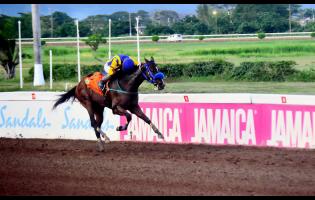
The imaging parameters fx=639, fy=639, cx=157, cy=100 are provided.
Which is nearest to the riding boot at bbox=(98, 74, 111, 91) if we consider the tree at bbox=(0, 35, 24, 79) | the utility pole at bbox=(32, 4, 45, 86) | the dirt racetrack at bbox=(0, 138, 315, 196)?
the dirt racetrack at bbox=(0, 138, 315, 196)

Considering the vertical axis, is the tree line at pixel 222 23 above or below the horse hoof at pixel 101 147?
above

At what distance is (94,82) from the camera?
43.7ft

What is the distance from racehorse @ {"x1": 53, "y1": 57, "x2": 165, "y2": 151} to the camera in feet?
40.2

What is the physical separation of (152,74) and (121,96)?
84cm

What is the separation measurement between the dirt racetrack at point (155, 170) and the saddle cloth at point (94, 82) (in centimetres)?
121

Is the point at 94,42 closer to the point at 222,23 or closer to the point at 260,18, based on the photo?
the point at 222,23

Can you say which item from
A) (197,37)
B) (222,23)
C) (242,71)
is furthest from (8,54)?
(242,71)

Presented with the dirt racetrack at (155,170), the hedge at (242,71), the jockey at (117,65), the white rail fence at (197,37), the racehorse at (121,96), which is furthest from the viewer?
the white rail fence at (197,37)

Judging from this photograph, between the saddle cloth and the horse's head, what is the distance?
1265 mm

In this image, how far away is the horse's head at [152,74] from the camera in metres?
12.1

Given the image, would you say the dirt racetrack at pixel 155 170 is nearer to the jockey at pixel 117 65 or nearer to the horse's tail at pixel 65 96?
the horse's tail at pixel 65 96

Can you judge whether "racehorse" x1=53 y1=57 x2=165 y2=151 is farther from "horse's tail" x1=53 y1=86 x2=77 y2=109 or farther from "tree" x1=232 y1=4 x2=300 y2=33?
"tree" x1=232 y1=4 x2=300 y2=33

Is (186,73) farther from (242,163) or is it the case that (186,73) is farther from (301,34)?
(242,163)

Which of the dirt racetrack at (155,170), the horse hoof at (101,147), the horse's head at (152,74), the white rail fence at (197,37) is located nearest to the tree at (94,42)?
the white rail fence at (197,37)
